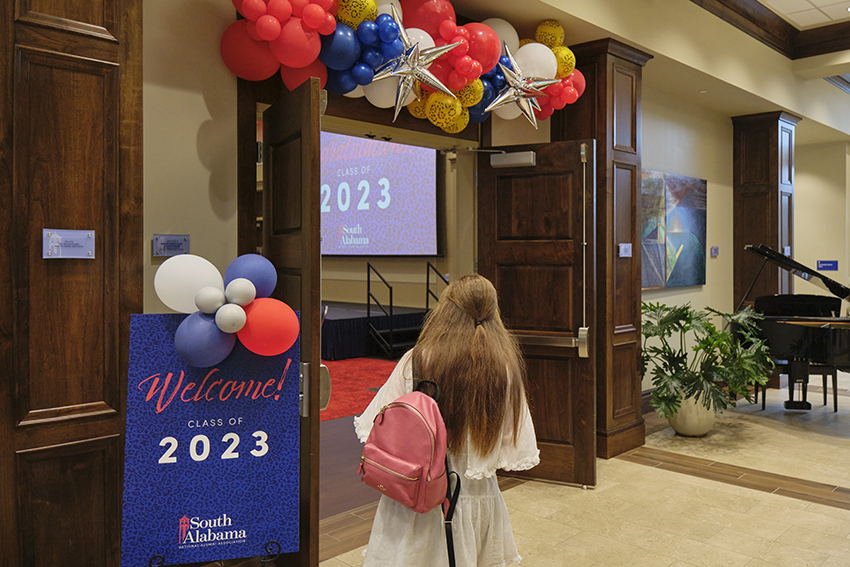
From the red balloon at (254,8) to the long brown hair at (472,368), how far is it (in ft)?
5.08

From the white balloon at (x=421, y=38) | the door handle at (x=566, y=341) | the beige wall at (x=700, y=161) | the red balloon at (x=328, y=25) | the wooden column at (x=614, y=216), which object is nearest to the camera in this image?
the red balloon at (x=328, y=25)

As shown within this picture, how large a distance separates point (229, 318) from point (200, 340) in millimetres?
112

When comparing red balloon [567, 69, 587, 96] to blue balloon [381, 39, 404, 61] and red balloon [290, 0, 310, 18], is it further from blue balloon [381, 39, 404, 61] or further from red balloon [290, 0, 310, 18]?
red balloon [290, 0, 310, 18]

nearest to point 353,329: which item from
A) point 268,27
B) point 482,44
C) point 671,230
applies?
point 671,230

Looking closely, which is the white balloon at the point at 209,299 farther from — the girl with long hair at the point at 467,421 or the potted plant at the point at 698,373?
the potted plant at the point at 698,373

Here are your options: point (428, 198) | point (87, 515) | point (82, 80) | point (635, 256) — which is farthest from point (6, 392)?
point (428, 198)

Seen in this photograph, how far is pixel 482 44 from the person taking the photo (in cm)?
361

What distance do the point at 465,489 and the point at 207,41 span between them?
2.34 m

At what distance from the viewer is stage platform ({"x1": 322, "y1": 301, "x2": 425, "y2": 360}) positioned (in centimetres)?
886

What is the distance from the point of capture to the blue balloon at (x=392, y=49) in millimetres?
3203

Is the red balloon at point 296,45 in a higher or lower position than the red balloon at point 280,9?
lower

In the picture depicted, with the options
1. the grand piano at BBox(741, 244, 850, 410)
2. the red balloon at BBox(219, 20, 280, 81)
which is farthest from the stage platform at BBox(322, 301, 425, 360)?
the red balloon at BBox(219, 20, 280, 81)

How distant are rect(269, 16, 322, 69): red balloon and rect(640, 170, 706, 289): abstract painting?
12.9 feet

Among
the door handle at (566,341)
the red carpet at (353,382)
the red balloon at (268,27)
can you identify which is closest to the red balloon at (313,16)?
the red balloon at (268,27)
